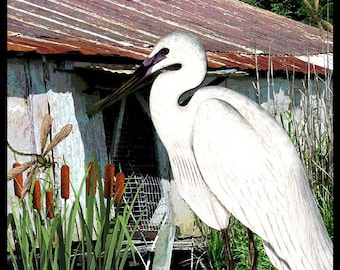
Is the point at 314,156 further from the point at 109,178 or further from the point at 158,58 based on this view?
the point at 109,178

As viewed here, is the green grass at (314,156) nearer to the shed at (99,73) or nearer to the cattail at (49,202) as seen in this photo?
the shed at (99,73)

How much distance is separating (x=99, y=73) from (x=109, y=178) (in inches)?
152

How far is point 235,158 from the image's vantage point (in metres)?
4.81

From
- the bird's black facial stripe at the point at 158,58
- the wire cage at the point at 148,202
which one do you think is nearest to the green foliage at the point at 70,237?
the bird's black facial stripe at the point at 158,58

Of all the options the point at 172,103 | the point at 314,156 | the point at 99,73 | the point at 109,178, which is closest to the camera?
the point at 109,178

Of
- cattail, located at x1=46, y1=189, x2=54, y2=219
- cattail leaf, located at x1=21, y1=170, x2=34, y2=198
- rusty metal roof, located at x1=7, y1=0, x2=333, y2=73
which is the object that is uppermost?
rusty metal roof, located at x1=7, y1=0, x2=333, y2=73

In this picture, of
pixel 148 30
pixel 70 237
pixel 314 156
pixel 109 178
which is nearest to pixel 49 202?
pixel 109 178

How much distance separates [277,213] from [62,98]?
12.4ft

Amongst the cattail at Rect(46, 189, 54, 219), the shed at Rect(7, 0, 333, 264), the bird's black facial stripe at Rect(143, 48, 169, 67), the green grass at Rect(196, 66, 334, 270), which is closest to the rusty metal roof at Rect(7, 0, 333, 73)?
the shed at Rect(7, 0, 333, 264)

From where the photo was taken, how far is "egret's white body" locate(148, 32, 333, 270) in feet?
15.5

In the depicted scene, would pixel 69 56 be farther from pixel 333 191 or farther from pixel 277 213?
pixel 277 213

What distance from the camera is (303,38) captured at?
15273 millimetres

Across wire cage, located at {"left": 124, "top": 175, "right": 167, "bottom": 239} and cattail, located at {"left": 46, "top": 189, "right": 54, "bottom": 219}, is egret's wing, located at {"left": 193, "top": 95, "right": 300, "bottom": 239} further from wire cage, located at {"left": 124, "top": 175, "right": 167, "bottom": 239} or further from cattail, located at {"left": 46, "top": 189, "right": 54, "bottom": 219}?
wire cage, located at {"left": 124, "top": 175, "right": 167, "bottom": 239}

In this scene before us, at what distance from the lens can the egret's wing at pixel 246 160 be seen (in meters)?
4.68
